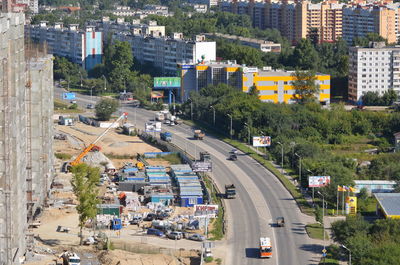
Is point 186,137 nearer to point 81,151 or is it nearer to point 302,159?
point 81,151

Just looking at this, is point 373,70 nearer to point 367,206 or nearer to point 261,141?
point 261,141

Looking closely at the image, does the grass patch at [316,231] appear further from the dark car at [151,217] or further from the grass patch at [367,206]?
the dark car at [151,217]

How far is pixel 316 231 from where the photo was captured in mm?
29625

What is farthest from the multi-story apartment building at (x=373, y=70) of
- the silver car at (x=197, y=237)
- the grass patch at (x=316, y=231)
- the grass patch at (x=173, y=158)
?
the silver car at (x=197, y=237)

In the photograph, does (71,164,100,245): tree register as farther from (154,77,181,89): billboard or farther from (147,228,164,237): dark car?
(154,77,181,89): billboard

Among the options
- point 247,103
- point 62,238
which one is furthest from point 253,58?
point 62,238

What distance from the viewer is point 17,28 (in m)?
26.2

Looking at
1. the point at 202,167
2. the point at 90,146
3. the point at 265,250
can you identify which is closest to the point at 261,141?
the point at 90,146

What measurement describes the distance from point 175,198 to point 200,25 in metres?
50.8

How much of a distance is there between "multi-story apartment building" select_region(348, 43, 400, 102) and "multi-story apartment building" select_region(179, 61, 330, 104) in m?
2.43

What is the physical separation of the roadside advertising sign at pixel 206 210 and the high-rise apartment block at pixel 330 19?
5140 centimetres

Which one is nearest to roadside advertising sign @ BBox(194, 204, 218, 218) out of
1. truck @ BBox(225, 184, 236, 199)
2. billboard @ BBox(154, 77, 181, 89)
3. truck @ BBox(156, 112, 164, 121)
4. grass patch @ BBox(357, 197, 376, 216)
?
truck @ BBox(225, 184, 236, 199)

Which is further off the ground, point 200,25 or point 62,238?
point 200,25

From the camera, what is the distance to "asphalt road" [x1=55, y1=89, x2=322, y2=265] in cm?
2744
